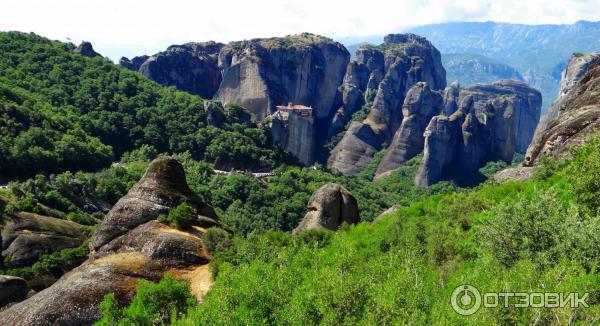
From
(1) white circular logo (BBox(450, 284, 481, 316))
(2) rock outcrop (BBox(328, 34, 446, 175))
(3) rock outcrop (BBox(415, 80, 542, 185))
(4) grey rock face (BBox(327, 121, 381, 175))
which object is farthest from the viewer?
(2) rock outcrop (BBox(328, 34, 446, 175))

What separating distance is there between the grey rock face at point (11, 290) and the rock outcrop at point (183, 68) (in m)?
131

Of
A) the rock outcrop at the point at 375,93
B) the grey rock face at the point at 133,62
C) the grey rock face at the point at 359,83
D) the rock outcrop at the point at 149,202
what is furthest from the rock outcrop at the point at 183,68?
the rock outcrop at the point at 149,202

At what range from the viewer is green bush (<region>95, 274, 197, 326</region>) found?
85.4ft

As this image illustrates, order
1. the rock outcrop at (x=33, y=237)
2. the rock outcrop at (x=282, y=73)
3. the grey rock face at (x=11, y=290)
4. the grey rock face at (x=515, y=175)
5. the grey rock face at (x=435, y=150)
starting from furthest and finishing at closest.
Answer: the rock outcrop at (x=282, y=73) < the grey rock face at (x=435, y=150) < the grey rock face at (x=515, y=175) < the rock outcrop at (x=33, y=237) < the grey rock face at (x=11, y=290)

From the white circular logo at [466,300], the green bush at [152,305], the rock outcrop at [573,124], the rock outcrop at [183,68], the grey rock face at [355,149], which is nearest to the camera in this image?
the white circular logo at [466,300]

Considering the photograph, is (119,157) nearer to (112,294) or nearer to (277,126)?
(277,126)

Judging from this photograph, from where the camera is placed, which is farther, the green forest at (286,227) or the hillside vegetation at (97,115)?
A: the hillside vegetation at (97,115)

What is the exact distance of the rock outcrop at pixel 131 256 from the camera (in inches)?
1128

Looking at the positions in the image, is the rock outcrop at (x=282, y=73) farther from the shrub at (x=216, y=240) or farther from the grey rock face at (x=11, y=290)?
the grey rock face at (x=11, y=290)

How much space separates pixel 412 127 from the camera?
150125 mm

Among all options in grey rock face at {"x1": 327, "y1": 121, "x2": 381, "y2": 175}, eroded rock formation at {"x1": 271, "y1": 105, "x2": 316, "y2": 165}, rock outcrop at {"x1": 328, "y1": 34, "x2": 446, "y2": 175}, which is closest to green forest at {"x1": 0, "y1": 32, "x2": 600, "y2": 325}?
eroded rock formation at {"x1": 271, "y1": 105, "x2": 316, "y2": 165}

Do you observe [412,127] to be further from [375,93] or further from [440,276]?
[440,276]

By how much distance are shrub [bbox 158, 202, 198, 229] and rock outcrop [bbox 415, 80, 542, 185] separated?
4107 inches

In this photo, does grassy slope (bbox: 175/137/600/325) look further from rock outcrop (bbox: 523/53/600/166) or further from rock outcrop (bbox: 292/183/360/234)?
rock outcrop (bbox: 292/183/360/234)
